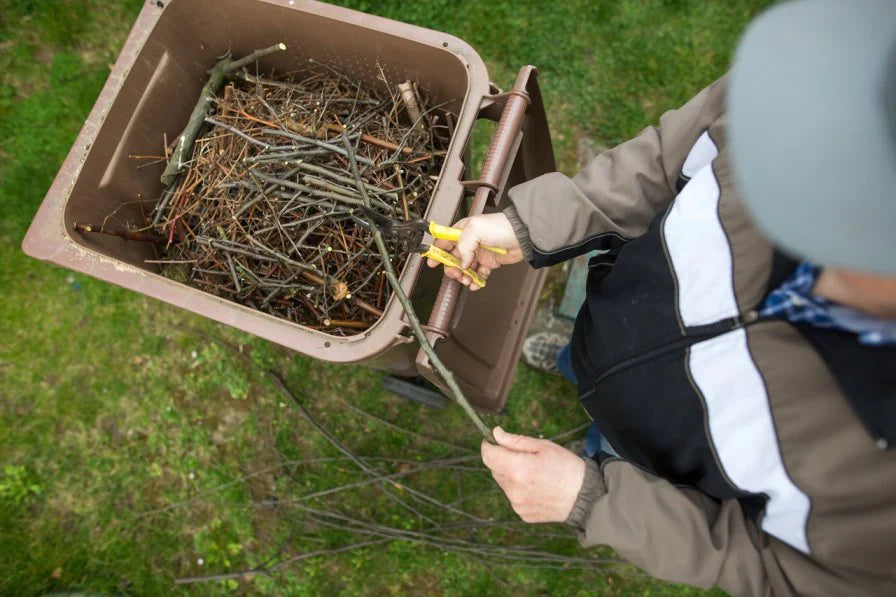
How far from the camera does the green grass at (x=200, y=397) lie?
228 cm

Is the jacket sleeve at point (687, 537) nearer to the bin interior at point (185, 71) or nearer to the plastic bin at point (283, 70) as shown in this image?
the plastic bin at point (283, 70)

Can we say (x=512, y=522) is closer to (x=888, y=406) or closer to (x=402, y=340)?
(x=402, y=340)

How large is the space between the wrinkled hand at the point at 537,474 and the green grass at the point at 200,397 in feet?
3.56

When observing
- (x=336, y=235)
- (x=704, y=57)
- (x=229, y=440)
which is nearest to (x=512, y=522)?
(x=229, y=440)

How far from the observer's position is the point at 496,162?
1.37 m

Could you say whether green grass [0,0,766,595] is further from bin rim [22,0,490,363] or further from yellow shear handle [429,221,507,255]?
yellow shear handle [429,221,507,255]

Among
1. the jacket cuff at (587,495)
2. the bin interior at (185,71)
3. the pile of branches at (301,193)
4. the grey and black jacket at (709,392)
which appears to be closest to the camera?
the grey and black jacket at (709,392)

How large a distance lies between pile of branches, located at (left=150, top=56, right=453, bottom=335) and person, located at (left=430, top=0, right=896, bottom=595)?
1.44 ft

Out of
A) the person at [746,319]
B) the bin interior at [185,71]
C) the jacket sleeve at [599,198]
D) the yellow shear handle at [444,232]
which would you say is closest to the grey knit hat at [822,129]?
the person at [746,319]

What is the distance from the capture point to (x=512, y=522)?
89.0 inches

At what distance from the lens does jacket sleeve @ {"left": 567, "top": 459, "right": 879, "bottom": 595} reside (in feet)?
3.31

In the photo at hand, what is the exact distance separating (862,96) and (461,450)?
197 centimetres

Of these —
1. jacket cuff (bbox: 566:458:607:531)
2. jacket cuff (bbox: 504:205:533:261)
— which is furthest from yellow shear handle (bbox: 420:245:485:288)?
jacket cuff (bbox: 566:458:607:531)

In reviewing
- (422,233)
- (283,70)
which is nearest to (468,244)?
(422,233)
